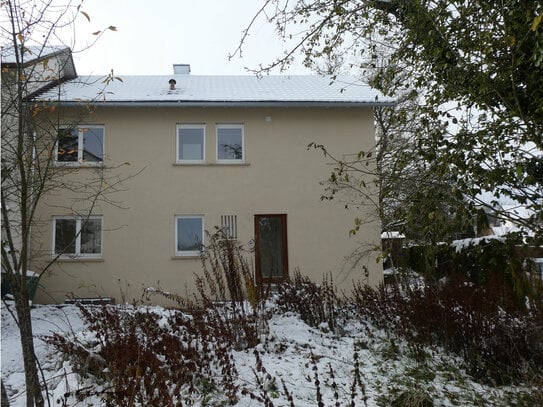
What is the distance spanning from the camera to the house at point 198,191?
1217 centimetres

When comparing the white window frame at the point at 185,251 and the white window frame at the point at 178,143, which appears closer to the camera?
the white window frame at the point at 185,251

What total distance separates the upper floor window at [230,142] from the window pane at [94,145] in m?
3.23

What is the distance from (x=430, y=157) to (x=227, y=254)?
3062 mm

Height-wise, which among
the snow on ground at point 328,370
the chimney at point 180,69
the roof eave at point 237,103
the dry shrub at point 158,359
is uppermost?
the chimney at point 180,69

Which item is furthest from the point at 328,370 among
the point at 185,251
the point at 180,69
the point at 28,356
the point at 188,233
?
the point at 180,69

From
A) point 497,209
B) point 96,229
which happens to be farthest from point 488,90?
point 96,229

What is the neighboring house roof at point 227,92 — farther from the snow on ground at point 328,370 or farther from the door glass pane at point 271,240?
the snow on ground at point 328,370

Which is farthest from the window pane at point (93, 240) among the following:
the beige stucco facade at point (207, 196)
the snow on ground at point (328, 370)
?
the snow on ground at point (328, 370)

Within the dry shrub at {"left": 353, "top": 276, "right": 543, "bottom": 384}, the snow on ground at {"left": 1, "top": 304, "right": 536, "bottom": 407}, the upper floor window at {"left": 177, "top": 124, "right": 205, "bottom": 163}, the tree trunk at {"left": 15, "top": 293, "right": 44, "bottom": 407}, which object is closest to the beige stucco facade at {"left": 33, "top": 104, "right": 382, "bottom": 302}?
the upper floor window at {"left": 177, "top": 124, "right": 205, "bottom": 163}

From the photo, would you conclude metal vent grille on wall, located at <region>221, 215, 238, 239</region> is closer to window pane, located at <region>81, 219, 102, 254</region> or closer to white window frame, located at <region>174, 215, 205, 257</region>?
white window frame, located at <region>174, 215, 205, 257</region>

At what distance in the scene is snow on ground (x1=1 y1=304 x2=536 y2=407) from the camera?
14.6 ft

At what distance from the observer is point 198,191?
12578 mm

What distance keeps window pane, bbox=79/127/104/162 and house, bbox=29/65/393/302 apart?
28 mm

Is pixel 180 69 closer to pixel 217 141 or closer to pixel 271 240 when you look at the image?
pixel 217 141
